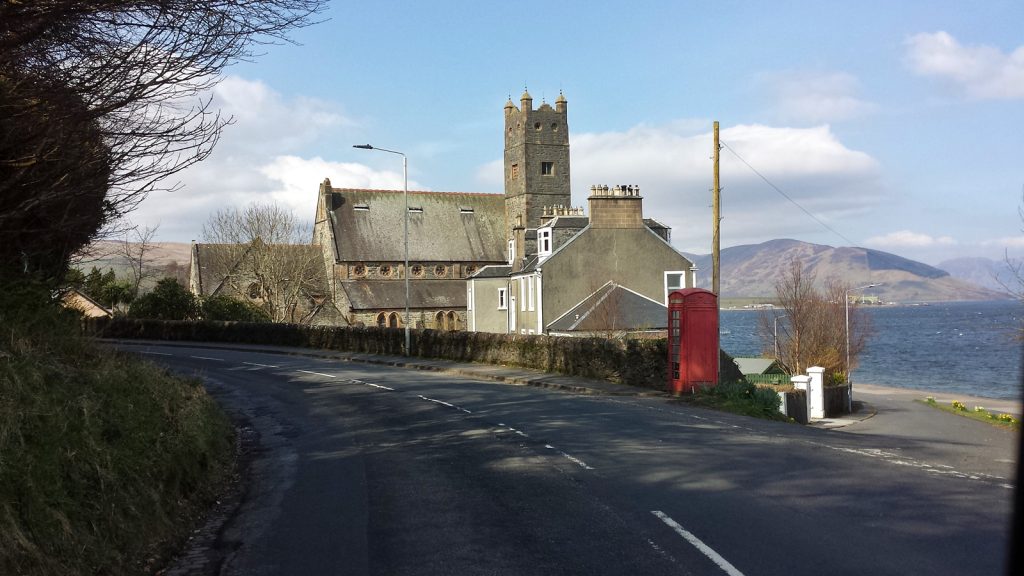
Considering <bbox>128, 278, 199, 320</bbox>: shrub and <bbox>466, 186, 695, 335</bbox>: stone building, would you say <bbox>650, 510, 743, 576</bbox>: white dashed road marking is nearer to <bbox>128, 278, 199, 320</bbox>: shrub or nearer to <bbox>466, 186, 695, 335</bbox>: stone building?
<bbox>466, 186, 695, 335</bbox>: stone building

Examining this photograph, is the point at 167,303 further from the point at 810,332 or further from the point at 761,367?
the point at 810,332

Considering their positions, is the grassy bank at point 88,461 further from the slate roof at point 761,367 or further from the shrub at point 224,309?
the shrub at point 224,309

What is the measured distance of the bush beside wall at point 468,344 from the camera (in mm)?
24766

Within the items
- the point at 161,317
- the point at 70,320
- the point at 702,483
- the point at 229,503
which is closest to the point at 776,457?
the point at 702,483

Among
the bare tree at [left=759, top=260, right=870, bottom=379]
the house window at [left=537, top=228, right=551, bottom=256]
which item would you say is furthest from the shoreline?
the house window at [left=537, top=228, right=551, bottom=256]

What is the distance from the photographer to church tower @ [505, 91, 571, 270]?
Result: 264 feet

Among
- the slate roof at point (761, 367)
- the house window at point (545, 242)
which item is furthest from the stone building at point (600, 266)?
the slate roof at point (761, 367)

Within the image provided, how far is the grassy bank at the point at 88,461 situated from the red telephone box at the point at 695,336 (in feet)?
42.1

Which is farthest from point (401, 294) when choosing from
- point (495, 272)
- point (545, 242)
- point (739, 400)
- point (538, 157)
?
point (739, 400)

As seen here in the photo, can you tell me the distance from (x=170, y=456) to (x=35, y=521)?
3.18m

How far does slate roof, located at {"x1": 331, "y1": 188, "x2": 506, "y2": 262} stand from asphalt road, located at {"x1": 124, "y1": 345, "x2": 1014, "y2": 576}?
6753cm

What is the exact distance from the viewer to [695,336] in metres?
21.8

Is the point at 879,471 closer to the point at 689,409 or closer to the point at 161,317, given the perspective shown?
the point at 689,409

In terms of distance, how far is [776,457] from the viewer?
11617 millimetres
